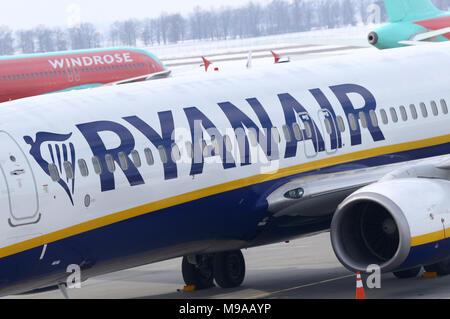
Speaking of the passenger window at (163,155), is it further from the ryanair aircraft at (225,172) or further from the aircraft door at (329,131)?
the aircraft door at (329,131)

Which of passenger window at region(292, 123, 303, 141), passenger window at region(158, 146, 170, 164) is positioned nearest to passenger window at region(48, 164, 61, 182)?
passenger window at region(158, 146, 170, 164)

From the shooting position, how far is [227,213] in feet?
55.6

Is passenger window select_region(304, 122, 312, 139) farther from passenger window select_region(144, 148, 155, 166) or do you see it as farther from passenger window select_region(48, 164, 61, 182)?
passenger window select_region(48, 164, 61, 182)

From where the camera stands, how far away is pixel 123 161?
1568 cm

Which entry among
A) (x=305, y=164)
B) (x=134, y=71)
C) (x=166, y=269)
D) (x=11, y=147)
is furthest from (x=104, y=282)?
(x=134, y=71)

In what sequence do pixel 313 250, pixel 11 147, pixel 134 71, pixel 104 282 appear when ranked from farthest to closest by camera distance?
pixel 134 71, pixel 313 250, pixel 104 282, pixel 11 147

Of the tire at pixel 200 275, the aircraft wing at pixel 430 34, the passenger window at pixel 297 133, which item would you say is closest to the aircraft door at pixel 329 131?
the passenger window at pixel 297 133

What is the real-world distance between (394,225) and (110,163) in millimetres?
4933

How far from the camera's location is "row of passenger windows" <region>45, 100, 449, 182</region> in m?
15.2

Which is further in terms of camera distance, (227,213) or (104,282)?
(104,282)

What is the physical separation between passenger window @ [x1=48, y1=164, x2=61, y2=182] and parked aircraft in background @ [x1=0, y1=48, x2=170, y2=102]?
141ft

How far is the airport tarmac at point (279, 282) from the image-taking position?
18.2 meters
